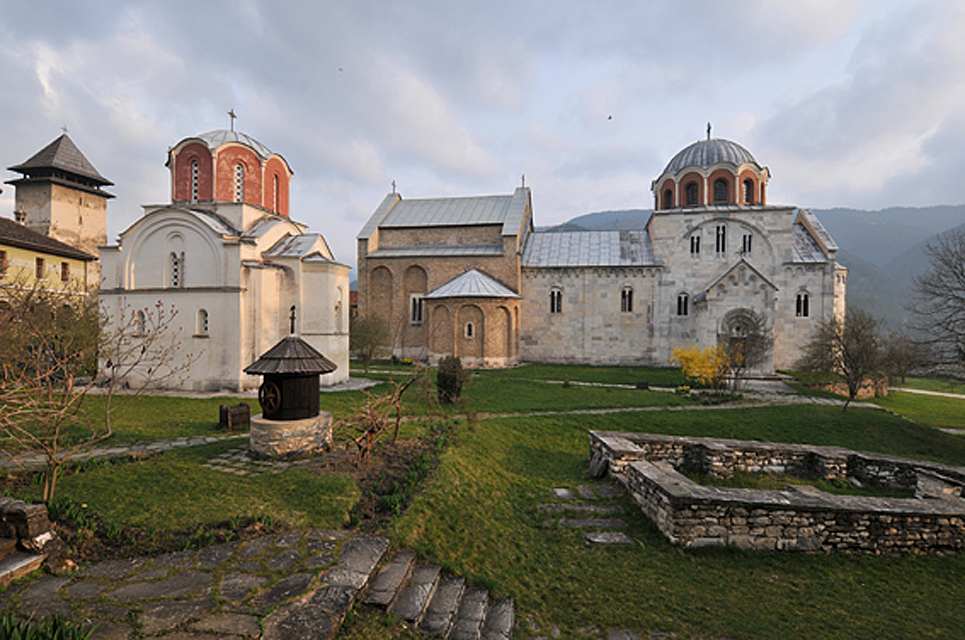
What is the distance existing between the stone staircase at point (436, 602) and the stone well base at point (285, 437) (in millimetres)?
3950

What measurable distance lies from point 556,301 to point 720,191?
472 inches

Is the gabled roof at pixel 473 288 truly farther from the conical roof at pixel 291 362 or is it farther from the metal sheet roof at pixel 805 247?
the metal sheet roof at pixel 805 247

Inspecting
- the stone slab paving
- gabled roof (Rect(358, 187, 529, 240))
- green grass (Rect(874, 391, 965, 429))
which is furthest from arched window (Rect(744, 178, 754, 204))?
the stone slab paving

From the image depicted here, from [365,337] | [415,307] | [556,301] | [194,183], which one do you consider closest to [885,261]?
[556,301]

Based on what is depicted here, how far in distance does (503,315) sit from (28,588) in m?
22.8

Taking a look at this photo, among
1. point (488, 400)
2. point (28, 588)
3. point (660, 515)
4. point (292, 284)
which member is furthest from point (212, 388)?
point (660, 515)

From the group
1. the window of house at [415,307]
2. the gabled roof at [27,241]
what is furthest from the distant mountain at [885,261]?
the gabled roof at [27,241]

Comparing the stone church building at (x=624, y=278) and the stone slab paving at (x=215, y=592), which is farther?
the stone church building at (x=624, y=278)

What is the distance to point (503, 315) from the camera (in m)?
25.9

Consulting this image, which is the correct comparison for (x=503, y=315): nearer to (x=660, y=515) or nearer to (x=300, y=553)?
(x=660, y=515)

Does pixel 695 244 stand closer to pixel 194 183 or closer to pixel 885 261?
pixel 194 183

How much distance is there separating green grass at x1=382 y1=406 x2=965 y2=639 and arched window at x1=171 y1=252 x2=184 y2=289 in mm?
13104

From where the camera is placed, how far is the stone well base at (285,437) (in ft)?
26.4

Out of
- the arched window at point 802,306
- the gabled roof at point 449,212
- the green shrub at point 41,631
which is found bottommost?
the green shrub at point 41,631
